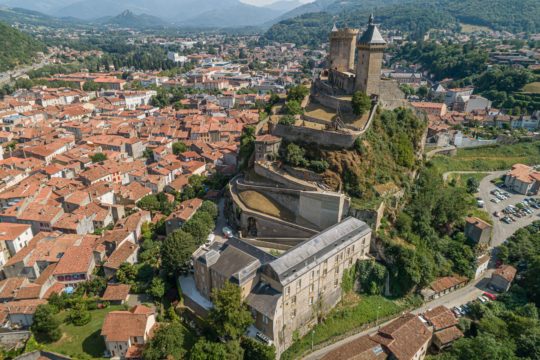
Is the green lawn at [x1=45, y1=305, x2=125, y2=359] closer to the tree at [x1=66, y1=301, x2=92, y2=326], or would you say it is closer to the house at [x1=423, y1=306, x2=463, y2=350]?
the tree at [x1=66, y1=301, x2=92, y2=326]

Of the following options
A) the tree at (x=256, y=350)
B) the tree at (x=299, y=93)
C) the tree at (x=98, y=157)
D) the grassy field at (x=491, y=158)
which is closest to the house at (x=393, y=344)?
the tree at (x=256, y=350)

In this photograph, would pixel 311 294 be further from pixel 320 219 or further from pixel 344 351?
pixel 320 219

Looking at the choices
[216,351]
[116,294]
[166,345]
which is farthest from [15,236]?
[216,351]

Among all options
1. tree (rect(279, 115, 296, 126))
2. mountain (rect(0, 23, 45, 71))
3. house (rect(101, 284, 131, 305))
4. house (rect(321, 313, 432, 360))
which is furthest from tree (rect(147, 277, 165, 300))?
mountain (rect(0, 23, 45, 71))

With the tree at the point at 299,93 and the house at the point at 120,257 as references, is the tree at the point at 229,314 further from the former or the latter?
the tree at the point at 299,93

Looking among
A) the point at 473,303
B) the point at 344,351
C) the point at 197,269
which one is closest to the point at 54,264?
the point at 197,269

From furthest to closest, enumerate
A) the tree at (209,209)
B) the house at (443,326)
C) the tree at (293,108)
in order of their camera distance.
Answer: the tree at (293,108) → the tree at (209,209) → the house at (443,326)
